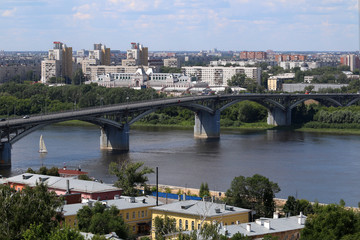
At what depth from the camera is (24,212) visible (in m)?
15.2

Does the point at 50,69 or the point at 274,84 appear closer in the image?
the point at 274,84

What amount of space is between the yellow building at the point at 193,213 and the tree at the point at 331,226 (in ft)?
6.41

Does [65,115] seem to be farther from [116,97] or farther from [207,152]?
[116,97]

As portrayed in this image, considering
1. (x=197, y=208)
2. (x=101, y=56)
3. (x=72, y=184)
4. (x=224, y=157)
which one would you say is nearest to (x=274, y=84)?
(x=101, y=56)

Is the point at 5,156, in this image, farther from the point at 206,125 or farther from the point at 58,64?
the point at 58,64

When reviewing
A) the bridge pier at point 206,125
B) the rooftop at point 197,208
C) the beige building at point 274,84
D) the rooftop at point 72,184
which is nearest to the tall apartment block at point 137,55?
the beige building at point 274,84

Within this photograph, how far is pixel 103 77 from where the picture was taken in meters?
84.6

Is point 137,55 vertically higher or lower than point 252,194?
higher

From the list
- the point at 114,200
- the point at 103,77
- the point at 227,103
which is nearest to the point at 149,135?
the point at 227,103

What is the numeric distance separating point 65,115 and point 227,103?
16.2 m

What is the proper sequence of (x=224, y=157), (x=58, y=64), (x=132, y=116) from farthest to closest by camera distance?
1. (x=58, y=64)
2. (x=132, y=116)
3. (x=224, y=157)

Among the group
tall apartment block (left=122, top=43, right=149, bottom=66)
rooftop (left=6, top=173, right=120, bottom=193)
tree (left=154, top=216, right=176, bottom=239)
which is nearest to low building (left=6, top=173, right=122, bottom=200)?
rooftop (left=6, top=173, right=120, bottom=193)

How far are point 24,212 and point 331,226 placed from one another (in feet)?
20.0

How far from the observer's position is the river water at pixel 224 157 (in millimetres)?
27438
